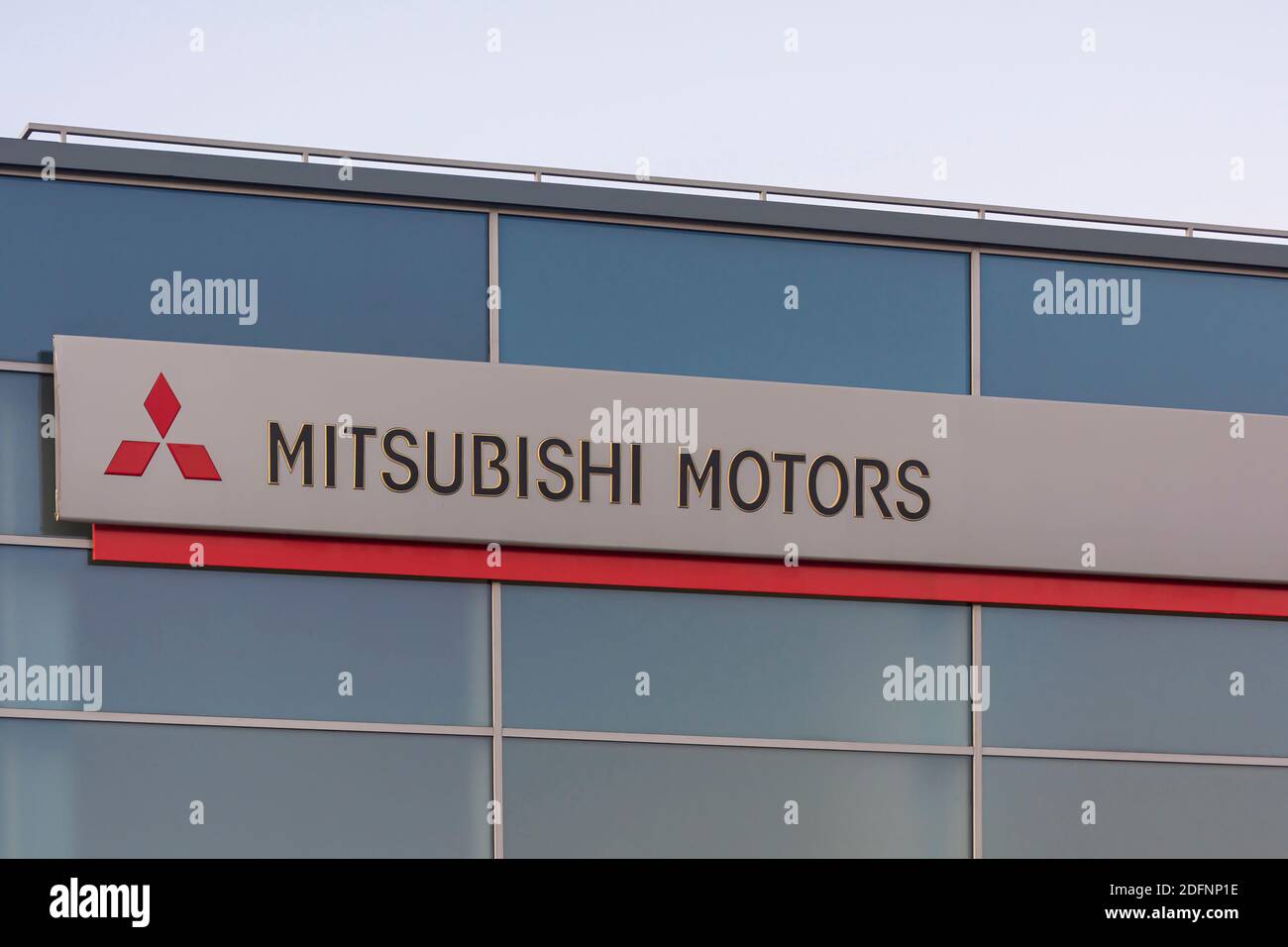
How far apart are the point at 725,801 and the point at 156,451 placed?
3.98 meters

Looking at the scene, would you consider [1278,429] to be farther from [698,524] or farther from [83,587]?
[83,587]

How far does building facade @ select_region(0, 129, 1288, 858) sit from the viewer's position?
37.0 feet

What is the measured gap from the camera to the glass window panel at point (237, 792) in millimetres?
10969

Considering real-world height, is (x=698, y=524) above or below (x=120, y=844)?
above

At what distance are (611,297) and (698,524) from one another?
60.7 inches

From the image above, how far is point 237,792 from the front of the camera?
1122 cm

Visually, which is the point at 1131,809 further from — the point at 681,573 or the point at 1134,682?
the point at 681,573

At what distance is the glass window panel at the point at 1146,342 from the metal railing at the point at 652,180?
331 mm

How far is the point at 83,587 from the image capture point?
11242 millimetres
